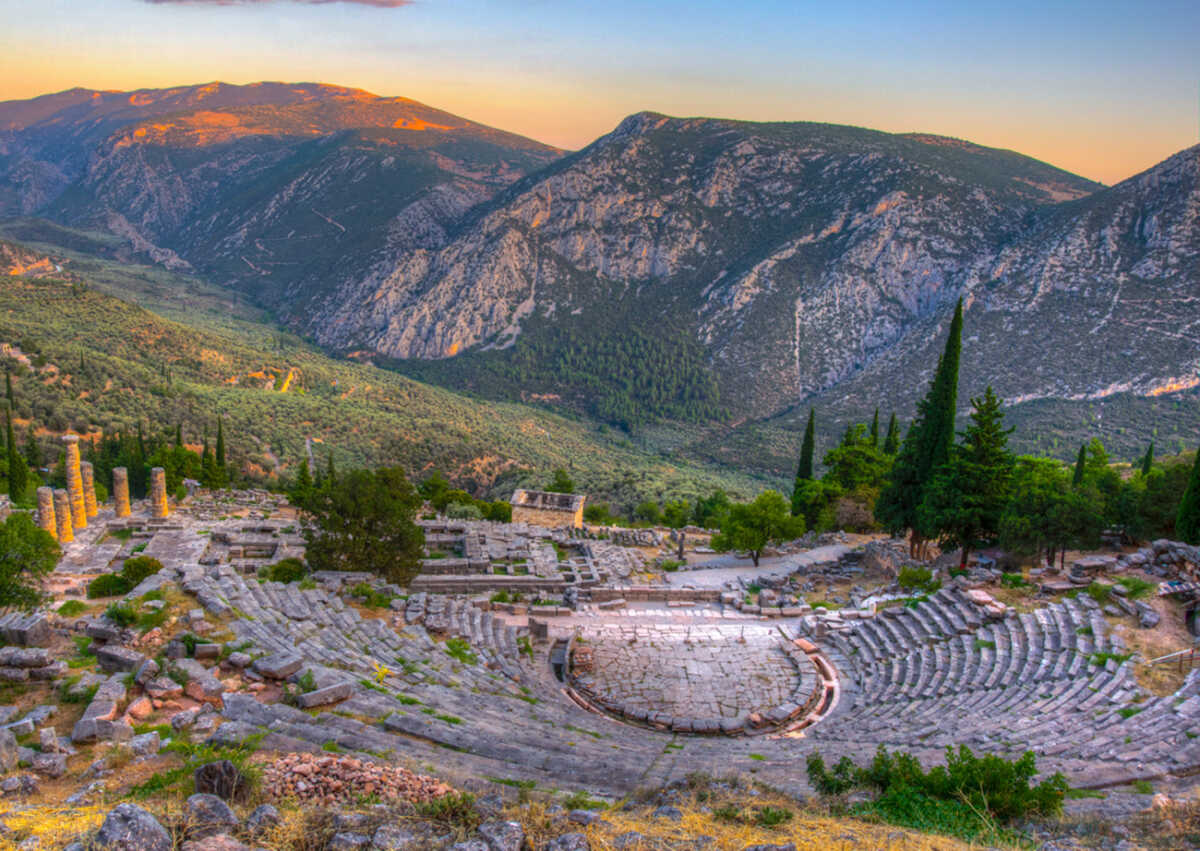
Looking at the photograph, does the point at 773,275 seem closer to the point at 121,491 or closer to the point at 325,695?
the point at 121,491

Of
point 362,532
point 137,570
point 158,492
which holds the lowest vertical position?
point 158,492

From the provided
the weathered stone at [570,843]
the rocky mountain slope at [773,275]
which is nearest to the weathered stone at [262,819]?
the weathered stone at [570,843]

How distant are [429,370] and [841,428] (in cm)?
6827

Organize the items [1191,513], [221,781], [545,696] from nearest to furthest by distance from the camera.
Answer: [221,781] < [545,696] < [1191,513]

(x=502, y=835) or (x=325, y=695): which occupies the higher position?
(x=502, y=835)

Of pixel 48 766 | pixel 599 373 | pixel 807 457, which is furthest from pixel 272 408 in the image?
pixel 48 766

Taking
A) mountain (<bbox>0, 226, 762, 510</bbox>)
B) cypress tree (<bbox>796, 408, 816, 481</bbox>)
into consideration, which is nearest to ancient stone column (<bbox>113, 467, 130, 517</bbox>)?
mountain (<bbox>0, 226, 762, 510</bbox>)

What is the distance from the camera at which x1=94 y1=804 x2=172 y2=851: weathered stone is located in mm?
5785

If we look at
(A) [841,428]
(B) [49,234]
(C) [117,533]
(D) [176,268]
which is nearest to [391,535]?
(C) [117,533]

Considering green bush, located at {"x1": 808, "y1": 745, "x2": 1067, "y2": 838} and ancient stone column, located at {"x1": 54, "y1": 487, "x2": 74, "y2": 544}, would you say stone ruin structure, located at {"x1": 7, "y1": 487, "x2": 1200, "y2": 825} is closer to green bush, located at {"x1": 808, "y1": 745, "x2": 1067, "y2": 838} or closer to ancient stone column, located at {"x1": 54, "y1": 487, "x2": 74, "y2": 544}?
green bush, located at {"x1": 808, "y1": 745, "x2": 1067, "y2": 838}

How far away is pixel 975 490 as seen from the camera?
25.4 meters

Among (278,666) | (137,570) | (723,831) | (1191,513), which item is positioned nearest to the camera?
(723,831)

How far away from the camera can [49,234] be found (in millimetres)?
170250

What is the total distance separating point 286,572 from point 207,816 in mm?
15884
